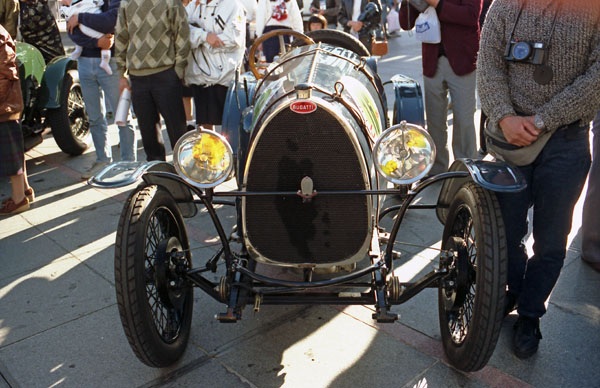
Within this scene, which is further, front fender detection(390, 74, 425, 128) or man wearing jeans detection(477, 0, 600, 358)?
front fender detection(390, 74, 425, 128)

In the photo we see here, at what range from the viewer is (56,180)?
593cm

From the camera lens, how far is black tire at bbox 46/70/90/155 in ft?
20.4

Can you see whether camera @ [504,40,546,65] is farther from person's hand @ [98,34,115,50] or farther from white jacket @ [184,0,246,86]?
person's hand @ [98,34,115,50]

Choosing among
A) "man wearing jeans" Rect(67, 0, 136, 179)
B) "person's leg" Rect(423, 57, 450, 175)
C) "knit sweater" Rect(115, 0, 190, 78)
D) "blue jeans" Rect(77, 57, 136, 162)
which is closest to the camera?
"knit sweater" Rect(115, 0, 190, 78)

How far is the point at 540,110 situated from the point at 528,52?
30 centimetres

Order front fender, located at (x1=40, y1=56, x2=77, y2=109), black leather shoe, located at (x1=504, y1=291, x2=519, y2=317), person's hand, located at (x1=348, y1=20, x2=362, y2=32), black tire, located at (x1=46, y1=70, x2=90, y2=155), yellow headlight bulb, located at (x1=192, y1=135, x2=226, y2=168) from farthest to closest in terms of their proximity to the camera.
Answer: person's hand, located at (x1=348, y1=20, x2=362, y2=32) → black tire, located at (x1=46, y1=70, x2=90, y2=155) → front fender, located at (x1=40, y1=56, x2=77, y2=109) → black leather shoe, located at (x1=504, y1=291, x2=519, y2=317) → yellow headlight bulb, located at (x1=192, y1=135, x2=226, y2=168)

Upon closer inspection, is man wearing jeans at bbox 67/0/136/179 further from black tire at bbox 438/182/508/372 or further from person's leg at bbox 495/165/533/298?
person's leg at bbox 495/165/533/298

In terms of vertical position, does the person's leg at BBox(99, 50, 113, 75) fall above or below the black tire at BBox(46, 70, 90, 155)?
above

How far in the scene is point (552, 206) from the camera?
286cm

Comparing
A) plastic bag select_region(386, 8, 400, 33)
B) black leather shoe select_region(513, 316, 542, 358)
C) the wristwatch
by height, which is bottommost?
black leather shoe select_region(513, 316, 542, 358)

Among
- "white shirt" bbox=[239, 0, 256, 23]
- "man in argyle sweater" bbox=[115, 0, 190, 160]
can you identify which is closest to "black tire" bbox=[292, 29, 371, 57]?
"man in argyle sweater" bbox=[115, 0, 190, 160]

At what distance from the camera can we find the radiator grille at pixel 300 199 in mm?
2736

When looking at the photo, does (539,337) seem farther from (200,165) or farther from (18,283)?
(18,283)

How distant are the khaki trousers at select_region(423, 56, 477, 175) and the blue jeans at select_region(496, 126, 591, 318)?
217 cm
